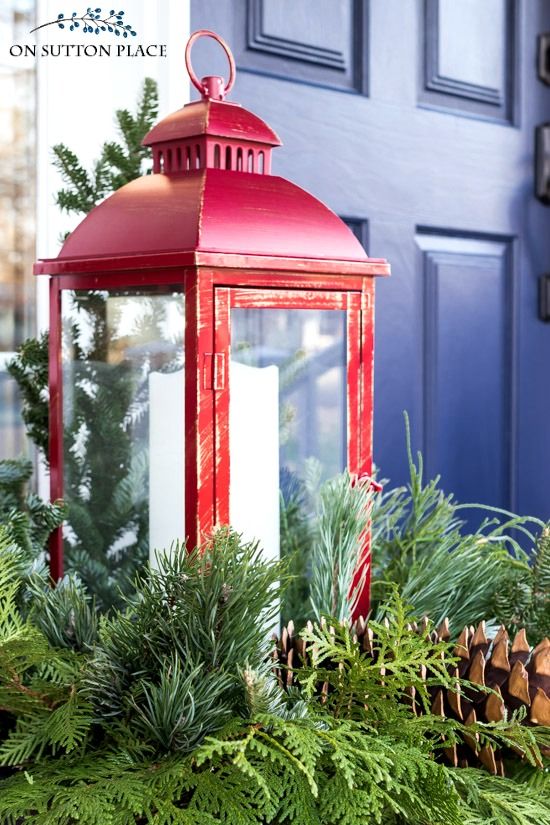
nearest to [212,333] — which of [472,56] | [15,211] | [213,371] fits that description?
[213,371]

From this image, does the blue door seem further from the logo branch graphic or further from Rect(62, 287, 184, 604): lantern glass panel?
Rect(62, 287, 184, 604): lantern glass panel

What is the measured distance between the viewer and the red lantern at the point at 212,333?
1.82 ft

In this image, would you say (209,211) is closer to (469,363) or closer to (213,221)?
(213,221)

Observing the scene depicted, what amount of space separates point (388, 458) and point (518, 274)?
1.25 ft

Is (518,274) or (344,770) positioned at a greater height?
(518,274)

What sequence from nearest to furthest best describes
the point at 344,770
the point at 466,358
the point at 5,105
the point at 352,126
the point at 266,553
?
1. the point at 344,770
2. the point at 266,553
3. the point at 5,105
4. the point at 352,126
5. the point at 466,358

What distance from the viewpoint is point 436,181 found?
121 cm

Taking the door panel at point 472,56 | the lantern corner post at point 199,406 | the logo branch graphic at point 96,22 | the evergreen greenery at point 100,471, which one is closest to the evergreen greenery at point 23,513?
the evergreen greenery at point 100,471

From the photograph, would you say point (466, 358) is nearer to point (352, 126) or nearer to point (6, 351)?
point (352, 126)

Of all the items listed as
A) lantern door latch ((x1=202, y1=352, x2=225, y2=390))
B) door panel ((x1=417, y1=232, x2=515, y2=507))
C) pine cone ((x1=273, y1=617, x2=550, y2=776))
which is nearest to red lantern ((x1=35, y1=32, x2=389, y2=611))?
lantern door latch ((x1=202, y1=352, x2=225, y2=390))

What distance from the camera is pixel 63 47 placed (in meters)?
0.90

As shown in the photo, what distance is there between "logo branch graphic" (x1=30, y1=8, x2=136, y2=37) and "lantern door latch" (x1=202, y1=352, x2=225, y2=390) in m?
0.46

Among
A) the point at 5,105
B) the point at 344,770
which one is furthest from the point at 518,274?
the point at 344,770

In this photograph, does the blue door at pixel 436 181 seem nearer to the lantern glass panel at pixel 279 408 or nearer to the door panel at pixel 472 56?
the door panel at pixel 472 56
